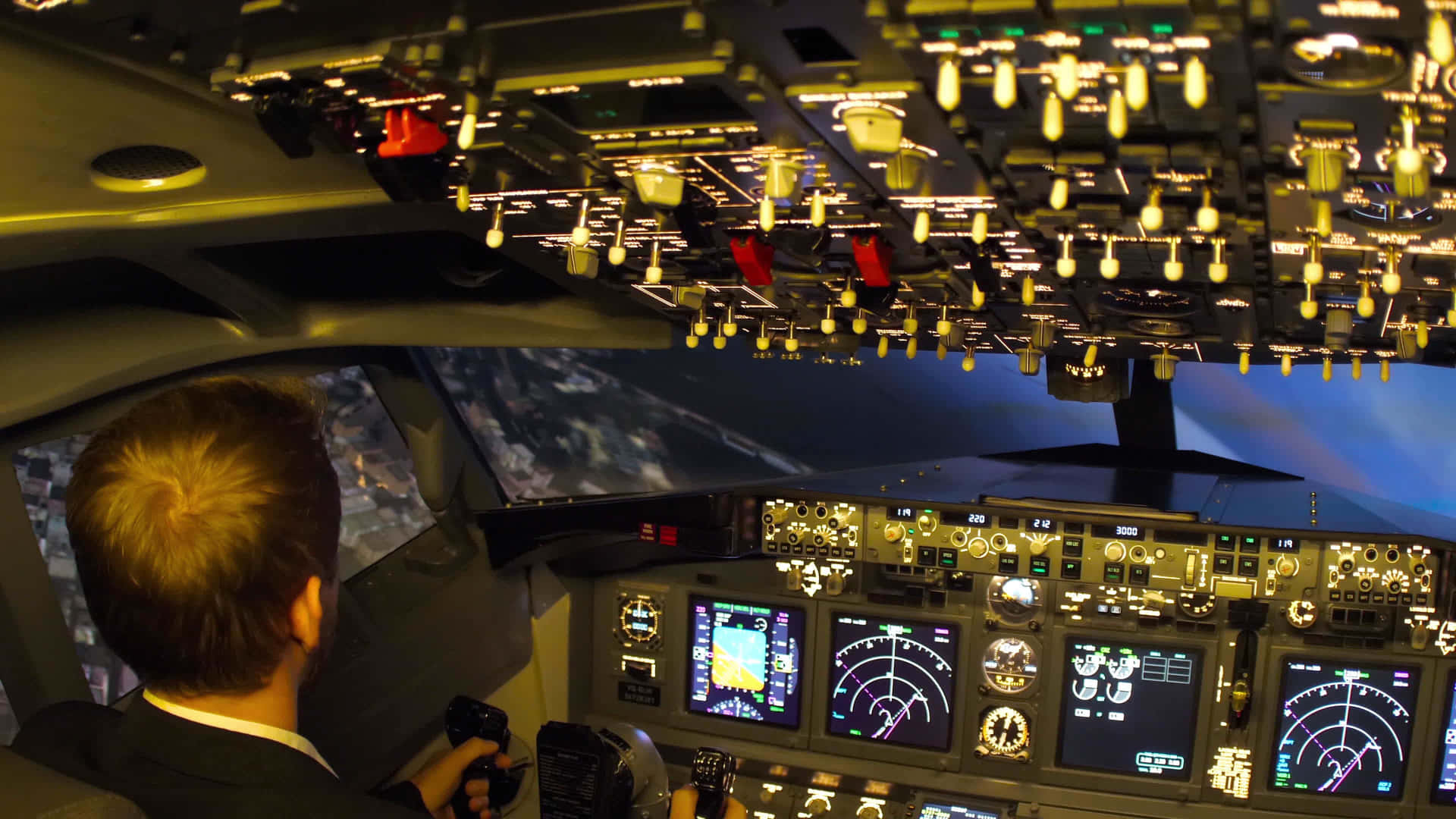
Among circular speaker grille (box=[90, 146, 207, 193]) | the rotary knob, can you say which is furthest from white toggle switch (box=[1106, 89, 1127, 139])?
the rotary knob

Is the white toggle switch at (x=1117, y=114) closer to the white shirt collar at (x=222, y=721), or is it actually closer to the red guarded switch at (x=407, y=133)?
the red guarded switch at (x=407, y=133)

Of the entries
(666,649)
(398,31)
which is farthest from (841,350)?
(398,31)

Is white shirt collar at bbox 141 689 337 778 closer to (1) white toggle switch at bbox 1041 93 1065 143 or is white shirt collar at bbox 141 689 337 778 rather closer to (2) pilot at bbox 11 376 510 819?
(2) pilot at bbox 11 376 510 819

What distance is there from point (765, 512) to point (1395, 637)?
242 cm

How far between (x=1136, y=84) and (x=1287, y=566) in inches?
133

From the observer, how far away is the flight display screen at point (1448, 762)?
14.3ft

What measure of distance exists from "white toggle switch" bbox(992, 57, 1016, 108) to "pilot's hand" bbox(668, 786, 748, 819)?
1.98 m

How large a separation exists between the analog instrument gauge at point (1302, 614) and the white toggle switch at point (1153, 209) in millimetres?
3040

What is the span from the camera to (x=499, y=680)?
16.5 feet

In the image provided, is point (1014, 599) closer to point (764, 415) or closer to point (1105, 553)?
point (1105, 553)

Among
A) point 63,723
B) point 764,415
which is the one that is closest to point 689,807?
point 63,723

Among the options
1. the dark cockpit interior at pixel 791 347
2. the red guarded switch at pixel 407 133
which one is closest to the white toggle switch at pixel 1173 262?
the dark cockpit interior at pixel 791 347

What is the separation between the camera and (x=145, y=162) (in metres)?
2.47

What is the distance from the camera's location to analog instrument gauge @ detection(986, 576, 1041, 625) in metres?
4.67
